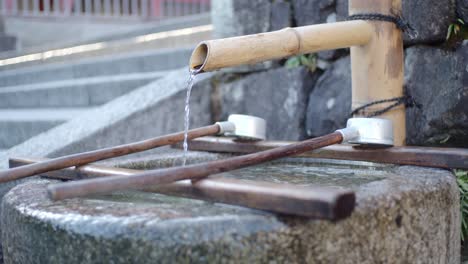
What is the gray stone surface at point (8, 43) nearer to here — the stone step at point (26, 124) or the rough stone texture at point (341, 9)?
the stone step at point (26, 124)

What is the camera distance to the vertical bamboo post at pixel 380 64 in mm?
1937

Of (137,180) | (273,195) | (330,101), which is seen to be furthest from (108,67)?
(273,195)

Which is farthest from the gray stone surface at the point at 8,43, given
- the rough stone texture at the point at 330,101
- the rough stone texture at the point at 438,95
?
the rough stone texture at the point at 438,95

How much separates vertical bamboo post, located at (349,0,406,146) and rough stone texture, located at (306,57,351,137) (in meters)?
0.58

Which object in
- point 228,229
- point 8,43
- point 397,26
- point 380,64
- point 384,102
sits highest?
point 8,43

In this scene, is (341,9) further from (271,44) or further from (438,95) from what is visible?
(271,44)

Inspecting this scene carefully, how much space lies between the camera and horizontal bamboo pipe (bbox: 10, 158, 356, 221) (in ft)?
3.69

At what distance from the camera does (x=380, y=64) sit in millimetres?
1956

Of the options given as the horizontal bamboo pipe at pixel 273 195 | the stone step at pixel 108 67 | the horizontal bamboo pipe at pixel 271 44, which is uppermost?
the stone step at pixel 108 67

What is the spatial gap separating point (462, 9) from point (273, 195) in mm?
→ 1421

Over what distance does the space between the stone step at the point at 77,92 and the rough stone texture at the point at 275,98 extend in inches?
27.6

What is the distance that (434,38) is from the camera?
2.30m

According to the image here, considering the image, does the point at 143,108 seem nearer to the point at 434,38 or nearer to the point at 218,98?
the point at 218,98

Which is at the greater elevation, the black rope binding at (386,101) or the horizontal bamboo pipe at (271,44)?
the horizontal bamboo pipe at (271,44)
